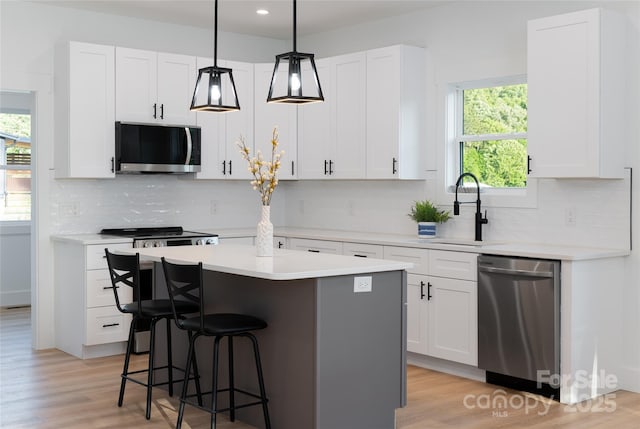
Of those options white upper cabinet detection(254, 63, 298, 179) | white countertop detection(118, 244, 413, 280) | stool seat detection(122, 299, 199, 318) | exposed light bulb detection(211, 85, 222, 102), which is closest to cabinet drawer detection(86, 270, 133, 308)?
white countertop detection(118, 244, 413, 280)

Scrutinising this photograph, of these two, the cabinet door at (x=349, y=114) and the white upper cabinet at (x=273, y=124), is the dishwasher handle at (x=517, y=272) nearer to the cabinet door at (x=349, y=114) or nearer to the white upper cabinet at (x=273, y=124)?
the cabinet door at (x=349, y=114)

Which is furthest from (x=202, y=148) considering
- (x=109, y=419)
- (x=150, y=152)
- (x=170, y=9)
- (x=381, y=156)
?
(x=109, y=419)

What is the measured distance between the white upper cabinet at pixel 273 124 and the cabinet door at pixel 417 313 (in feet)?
6.18

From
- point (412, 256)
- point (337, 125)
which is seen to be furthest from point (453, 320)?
point (337, 125)

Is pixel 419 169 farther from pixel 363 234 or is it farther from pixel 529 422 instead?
pixel 529 422

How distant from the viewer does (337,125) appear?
6.48 metres

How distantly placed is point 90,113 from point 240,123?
4.44 ft

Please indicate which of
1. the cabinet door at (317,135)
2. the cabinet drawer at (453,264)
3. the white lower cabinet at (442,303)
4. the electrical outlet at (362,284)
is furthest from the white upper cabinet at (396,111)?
the electrical outlet at (362,284)

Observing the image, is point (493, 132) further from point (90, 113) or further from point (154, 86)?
point (90, 113)

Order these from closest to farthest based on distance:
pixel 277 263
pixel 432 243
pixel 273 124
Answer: pixel 277 263 → pixel 432 243 → pixel 273 124

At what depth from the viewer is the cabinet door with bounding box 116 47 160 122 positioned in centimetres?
606

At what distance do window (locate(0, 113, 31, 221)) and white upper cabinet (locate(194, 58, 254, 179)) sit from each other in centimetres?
269

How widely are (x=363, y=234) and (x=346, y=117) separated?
0.99 m

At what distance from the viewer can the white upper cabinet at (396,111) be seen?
5.94m
